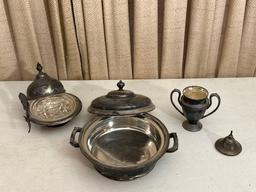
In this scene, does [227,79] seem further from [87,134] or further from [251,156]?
[87,134]

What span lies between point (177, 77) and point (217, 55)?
189 mm

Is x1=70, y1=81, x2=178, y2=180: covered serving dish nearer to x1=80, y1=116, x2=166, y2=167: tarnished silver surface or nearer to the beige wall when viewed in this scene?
x1=80, y1=116, x2=166, y2=167: tarnished silver surface

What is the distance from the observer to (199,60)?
1180mm

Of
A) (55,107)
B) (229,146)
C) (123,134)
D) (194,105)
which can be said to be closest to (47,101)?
(55,107)

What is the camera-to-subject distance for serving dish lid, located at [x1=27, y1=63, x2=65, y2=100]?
3.38ft

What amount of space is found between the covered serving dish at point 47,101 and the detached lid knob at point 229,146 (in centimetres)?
48

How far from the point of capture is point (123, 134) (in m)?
0.91

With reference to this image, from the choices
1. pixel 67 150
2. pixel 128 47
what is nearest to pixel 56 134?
pixel 67 150

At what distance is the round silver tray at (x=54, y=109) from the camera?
3.01 feet

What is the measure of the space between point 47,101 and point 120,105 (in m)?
0.34

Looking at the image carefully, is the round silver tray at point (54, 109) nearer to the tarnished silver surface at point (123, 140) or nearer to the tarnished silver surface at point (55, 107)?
the tarnished silver surface at point (55, 107)

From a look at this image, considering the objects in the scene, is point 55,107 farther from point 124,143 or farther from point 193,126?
point 193,126

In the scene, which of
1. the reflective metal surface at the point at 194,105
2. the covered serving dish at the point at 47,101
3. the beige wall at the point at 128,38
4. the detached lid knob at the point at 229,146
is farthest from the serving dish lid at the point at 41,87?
the detached lid knob at the point at 229,146

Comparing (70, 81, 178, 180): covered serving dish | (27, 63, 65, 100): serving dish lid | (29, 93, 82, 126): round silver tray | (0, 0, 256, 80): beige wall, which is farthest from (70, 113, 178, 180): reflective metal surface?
(0, 0, 256, 80): beige wall
